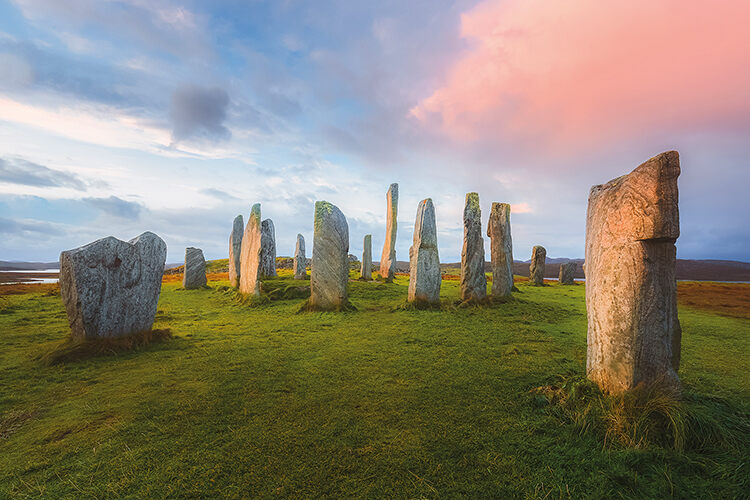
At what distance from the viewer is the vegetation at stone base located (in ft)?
7.86

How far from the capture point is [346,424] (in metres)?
3.18

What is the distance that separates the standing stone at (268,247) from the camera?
15263 millimetres

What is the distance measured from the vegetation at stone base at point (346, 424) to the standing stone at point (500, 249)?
196 inches

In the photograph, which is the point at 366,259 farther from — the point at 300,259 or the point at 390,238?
the point at 300,259

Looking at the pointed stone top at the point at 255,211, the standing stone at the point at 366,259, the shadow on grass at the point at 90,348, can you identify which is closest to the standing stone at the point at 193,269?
the pointed stone top at the point at 255,211

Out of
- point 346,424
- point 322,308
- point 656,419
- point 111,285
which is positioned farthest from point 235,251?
point 656,419

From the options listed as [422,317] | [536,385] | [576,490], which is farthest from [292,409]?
Result: [422,317]

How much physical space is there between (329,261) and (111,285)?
199 inches

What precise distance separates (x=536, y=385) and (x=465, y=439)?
5.36 ft

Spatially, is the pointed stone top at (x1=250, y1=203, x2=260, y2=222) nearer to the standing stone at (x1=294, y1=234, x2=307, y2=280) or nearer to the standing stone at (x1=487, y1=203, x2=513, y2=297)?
the standing stone at (x1=294, y1=234, x2=307, y2=280)

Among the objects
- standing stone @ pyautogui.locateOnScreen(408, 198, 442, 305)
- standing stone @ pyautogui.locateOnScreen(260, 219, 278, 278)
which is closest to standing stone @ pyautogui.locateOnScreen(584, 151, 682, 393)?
standing stone @ pyautogui.locateOnScreen(408, 198, 442, 305)

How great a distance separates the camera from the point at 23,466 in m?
2.60

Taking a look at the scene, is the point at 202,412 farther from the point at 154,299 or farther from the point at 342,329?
the point at 342,329

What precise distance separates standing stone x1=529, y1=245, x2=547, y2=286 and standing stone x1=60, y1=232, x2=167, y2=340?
18791mm
